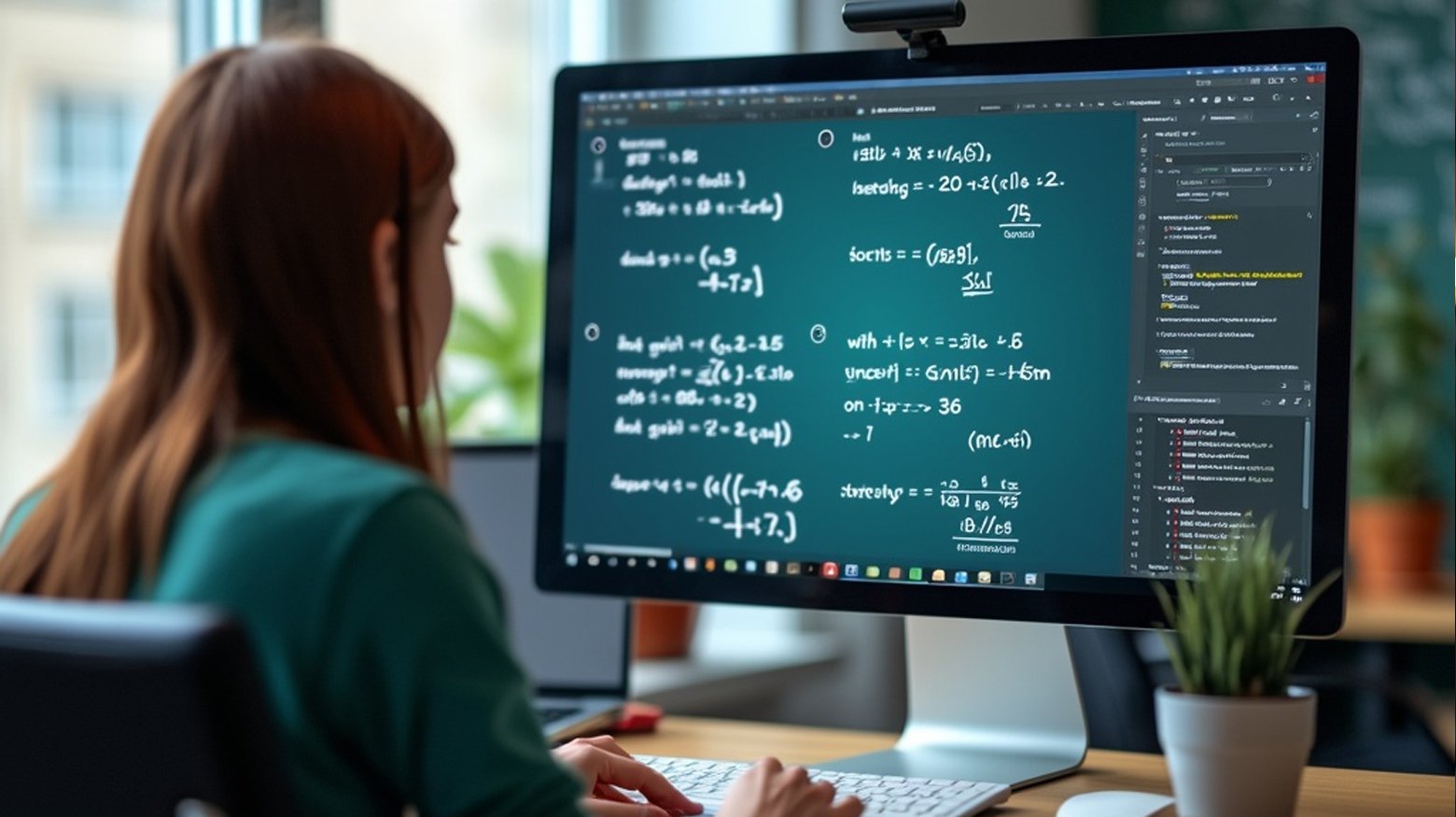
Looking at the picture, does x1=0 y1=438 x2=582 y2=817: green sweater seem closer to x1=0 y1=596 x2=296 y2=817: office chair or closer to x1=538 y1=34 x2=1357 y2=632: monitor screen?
x1=0 y1=596 x2=296 y2=817: office chair

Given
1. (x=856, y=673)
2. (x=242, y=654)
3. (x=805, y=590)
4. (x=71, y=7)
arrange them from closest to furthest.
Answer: (x=242, y=654) < (x=805, y=590) < (x=71, y=7) < (x=856, y=673)

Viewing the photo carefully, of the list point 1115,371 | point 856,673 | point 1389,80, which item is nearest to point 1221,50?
point 1115,371

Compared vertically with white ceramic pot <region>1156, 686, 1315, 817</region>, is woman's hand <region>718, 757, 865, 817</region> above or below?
below

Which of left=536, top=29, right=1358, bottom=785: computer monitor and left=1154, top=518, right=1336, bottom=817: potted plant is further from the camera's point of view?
left=536, top=29, right=1358, bottom=785: computer monitor

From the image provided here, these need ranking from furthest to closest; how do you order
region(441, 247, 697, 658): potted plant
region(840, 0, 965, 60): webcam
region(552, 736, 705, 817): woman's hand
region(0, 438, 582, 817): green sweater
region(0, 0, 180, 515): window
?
region(441, 247, 697, 658): potted plant, region(0, 0, 180, 515): window, region(840, 0, 965, 60): webcam, region(552, 736, 705, 817): woman's hand, region(0, 438, 582, 817): green sweater

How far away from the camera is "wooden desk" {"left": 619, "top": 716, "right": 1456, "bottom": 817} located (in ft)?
3.72

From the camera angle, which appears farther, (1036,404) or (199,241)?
(1036,404)

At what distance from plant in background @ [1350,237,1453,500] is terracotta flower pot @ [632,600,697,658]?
72.6 inches

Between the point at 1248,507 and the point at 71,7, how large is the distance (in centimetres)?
147

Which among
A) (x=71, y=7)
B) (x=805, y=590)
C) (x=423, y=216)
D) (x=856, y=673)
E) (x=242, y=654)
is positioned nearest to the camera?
(x=242, y=654)

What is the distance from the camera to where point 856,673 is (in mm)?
2812

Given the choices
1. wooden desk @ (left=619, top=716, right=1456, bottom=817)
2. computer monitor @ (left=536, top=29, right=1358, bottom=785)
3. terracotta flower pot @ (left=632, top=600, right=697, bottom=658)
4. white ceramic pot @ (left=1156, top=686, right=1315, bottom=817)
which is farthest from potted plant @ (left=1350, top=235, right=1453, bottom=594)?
white ceramic pot @ (left=1156, top=686, right=1315, bottom=817)

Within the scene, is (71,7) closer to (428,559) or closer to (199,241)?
(199,241)

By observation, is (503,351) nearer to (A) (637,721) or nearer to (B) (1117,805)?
(A) (637,721)
